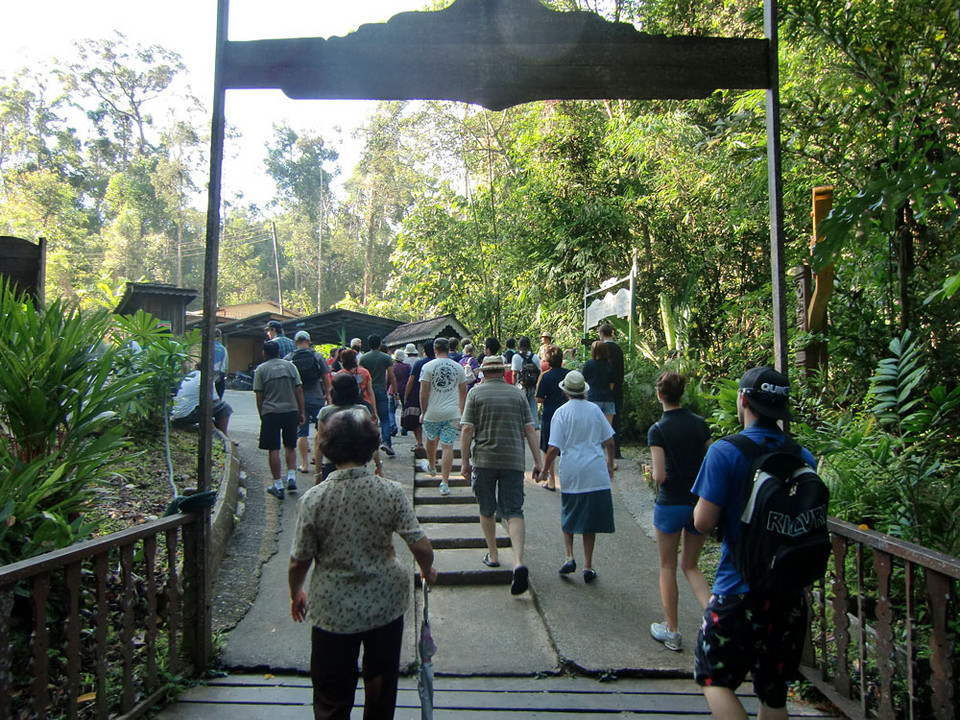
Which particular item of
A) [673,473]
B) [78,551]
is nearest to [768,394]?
[673,473]

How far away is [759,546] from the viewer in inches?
104

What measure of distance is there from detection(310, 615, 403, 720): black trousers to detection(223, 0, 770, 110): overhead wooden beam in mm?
2993

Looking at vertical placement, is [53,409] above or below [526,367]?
below

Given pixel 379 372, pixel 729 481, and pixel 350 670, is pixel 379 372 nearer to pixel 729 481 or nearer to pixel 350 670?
pixel 350 670

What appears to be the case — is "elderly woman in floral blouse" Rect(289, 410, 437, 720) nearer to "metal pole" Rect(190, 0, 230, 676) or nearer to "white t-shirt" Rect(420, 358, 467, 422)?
"metal pole" Rect(190, 0, 230, 676)

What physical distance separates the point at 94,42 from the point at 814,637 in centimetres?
4868

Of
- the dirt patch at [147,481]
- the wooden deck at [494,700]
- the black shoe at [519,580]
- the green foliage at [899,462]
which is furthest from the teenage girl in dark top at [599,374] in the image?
the wooden deck at [494,700]

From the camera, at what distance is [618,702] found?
12.4ft

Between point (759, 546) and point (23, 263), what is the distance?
578 centimetres

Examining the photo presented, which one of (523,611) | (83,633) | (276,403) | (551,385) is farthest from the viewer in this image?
(551,385)

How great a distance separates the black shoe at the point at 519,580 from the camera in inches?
207

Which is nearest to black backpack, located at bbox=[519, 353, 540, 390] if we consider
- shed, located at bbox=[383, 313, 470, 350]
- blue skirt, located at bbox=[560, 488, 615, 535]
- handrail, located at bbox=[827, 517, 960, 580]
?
blue skirt, located at bbox=[560, 488, 615, 535]

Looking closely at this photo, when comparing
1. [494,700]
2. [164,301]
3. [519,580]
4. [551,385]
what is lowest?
[494,700]

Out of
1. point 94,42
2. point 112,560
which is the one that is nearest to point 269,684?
point 112,560
